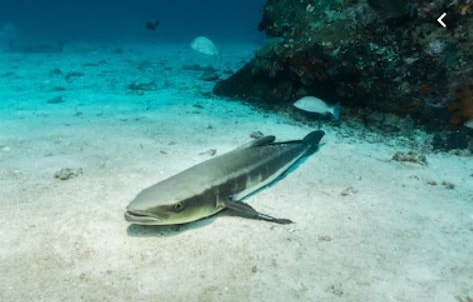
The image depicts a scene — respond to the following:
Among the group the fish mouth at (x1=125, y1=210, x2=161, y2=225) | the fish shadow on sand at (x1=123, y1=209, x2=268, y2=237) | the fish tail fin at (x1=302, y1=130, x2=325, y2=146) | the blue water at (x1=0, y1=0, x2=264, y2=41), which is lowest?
the fish shadow on sand at (x1=123, y1=209, x2=268, y2=237)

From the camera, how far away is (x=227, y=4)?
13012 centimetres

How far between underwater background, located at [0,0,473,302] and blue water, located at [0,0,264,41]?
4.69 m

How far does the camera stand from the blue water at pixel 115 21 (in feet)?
162

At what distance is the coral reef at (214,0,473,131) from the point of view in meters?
7.60

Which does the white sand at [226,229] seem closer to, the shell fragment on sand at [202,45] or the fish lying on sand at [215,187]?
the fish lying on sand at [215,187]

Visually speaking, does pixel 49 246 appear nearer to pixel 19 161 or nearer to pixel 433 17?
pixel 19 161

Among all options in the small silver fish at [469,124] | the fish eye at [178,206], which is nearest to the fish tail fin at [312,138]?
the small silver fish at [469,124]

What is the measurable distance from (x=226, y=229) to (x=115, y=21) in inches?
2705

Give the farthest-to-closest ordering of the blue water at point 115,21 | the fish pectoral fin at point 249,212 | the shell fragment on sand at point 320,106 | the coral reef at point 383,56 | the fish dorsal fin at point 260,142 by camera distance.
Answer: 1. the blue water at point 115,21
2. the shell fragment on sand at point 320,106
3. the coral reef at point 383,56
4. the fish dorsal fin at point 260,142
5. the fish pectoral fin at point 249,212

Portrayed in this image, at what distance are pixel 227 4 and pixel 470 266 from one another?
135 m

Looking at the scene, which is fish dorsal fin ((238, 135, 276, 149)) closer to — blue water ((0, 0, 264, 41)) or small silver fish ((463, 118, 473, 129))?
small silver fish ((463, 118, 473, 129))

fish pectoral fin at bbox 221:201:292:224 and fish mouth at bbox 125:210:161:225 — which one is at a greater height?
fish mouth at bbox 125:210:161:225

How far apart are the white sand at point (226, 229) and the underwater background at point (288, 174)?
0.02 meters

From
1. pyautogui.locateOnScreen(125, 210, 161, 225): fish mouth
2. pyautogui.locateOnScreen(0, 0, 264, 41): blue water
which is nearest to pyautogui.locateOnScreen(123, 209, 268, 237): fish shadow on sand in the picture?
pyautogui.locateOnScreen(125, 210, 161, 225): fish mouth
